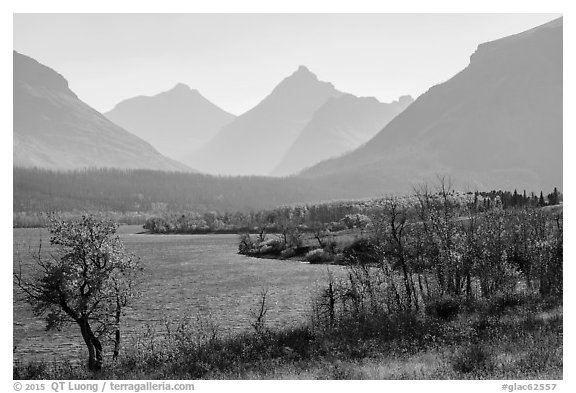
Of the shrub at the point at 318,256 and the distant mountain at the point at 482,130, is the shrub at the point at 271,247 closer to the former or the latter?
the shrub at the point at 318,256

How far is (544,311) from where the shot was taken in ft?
69.0

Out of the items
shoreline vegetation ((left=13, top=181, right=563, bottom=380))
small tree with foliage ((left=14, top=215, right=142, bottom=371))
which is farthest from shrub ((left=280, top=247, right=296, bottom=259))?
small tree with foliage ((left=14, top=215, right=142, bottom=371))

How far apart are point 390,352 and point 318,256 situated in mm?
63270

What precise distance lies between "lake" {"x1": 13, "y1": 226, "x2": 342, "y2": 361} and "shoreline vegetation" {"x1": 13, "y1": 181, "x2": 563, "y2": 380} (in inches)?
221

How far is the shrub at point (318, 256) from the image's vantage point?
80438 millimetres

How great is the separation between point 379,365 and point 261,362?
432 cm

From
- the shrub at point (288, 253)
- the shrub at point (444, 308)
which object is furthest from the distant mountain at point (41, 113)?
the shrub at point (288, 253)

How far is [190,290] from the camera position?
5497cm

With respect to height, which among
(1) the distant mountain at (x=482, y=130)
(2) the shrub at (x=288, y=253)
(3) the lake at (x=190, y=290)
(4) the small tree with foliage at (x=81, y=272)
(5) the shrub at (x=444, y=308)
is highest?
(1) the distant mountain at (x=482, y=130)

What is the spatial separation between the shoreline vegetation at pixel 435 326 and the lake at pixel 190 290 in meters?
5.61

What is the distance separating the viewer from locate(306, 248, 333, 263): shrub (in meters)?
80.4

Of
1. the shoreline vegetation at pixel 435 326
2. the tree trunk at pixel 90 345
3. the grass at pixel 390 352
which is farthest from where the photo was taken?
the tree trunk at pixel 90 345
